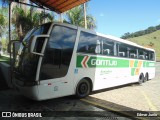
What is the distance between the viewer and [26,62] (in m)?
7.75

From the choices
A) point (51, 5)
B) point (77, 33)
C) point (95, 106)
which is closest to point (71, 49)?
point (77, 33)

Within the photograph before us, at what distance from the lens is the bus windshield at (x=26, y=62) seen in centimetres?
743

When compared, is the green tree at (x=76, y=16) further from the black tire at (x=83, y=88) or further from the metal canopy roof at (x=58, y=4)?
the black tire at (x=83, y=88)

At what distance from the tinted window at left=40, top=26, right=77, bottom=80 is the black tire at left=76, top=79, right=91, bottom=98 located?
1.17 metres

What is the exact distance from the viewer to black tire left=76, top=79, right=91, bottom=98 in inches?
359

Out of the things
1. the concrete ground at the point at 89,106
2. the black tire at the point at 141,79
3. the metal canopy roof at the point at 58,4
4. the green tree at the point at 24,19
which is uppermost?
the green tree at the point at 24,19

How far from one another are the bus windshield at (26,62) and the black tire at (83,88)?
2.34 meters

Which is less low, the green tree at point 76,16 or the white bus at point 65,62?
the green tree at point 76,16

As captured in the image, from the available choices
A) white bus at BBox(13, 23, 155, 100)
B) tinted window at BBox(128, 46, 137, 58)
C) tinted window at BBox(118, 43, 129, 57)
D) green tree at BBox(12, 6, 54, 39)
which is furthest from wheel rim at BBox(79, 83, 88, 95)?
green tree at BBox(12, 6, 54, 39)

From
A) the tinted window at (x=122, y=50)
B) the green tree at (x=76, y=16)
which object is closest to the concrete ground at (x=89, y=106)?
the tinted window at (x=122, y=50)

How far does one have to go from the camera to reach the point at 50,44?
7.80 meters

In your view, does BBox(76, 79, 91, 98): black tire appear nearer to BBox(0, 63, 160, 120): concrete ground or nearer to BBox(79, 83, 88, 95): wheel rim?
BBox(79, 83, 88, 95): wheel rim

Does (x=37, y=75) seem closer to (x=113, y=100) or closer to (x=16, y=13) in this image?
(x=113, y=100)

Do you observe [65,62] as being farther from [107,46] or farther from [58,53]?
[107,46]
